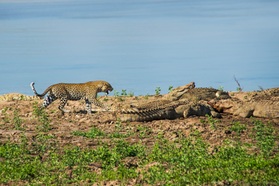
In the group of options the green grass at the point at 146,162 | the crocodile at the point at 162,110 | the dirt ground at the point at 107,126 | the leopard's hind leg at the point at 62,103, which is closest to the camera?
the green grass at the point at 146,162

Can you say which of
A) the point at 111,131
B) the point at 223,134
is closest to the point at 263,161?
the point at 223,134

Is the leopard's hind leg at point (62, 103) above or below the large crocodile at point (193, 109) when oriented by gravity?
above

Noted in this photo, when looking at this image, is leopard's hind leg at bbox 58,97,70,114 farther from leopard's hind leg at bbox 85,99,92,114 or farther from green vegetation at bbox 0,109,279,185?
green vegetation at bbox 0,109,279,185

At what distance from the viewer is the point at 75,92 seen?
21.7 m

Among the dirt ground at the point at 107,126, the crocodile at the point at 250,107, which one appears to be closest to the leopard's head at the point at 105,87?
the dirt ground at the point at 107,126

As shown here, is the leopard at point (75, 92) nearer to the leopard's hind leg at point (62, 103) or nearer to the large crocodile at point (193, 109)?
the leopard's hind leg at point (62, 103)

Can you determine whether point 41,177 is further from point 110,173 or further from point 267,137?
point 267,137

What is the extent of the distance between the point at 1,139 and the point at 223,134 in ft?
14.5

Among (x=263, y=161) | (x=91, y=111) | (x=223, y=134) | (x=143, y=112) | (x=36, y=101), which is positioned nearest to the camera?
(x=263, y=161)

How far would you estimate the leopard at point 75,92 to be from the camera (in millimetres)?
21531

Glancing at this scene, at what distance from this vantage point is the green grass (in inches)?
513

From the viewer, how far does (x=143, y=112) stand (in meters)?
18.8

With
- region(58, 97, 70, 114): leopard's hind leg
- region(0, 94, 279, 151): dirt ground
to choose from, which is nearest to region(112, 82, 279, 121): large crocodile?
region(0, 94, 279, 151): dirt ground

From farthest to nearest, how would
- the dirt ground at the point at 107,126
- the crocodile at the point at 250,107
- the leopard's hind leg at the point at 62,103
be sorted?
the leopard's hind leg at the point at 62,103
the crocodile at the point at 250,107
the dirt ground at the point at 107,126
